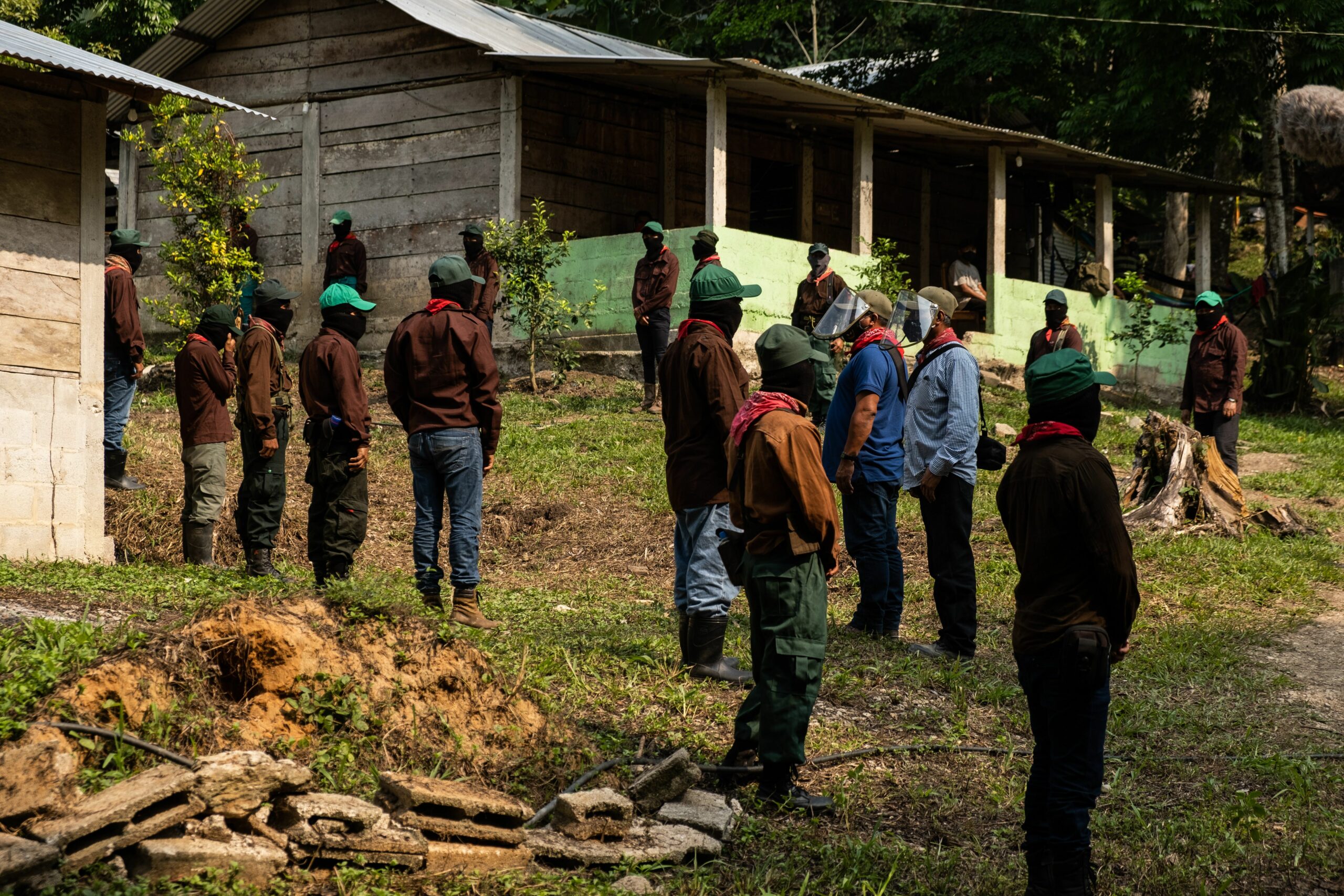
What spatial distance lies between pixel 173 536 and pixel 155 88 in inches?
124

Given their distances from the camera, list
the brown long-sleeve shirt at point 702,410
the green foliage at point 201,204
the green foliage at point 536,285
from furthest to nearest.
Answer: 1. the green foliage at point 201,204
2. the green foliage at point 536,285
3. the brown long-sleeve shirt at point 702,410

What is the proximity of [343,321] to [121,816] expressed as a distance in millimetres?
4233

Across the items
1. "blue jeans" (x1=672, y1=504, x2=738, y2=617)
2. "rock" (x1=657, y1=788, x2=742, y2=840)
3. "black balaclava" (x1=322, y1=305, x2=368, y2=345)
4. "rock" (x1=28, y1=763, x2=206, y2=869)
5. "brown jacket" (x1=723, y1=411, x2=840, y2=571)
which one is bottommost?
"rock" (x1=657, y1=788, x2=742, y2=840)

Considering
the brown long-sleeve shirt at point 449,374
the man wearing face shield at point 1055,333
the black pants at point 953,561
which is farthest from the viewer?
the man wearing face shield at point 1055,333

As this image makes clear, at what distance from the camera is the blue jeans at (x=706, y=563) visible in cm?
599

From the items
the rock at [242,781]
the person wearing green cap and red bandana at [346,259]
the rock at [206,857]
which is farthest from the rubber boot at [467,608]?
the person wearing green cap and red bandana at [346,259]

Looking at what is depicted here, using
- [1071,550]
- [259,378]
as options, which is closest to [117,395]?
[259,378]

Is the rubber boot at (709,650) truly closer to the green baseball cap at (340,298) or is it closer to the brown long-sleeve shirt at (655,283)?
the green baseball cap at (340,298)

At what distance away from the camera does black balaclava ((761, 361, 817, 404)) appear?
511 centimetres

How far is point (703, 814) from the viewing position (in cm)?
466

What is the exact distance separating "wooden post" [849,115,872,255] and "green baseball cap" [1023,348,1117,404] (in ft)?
41.3

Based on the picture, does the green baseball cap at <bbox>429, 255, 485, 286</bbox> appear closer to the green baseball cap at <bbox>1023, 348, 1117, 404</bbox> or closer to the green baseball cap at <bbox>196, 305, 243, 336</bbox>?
the green baseball cap at <bbox>196, 305, 243, 336</bbox>

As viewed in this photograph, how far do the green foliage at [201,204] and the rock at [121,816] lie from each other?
11643 millimetres

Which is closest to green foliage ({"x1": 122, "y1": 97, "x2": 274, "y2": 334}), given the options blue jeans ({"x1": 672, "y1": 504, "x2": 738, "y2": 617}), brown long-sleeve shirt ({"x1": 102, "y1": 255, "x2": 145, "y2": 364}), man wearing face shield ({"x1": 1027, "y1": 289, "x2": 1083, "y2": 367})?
brown long-sleeve shirt ({"x1": 102, "y1": 255, "x2": 145, "y2": 364})
